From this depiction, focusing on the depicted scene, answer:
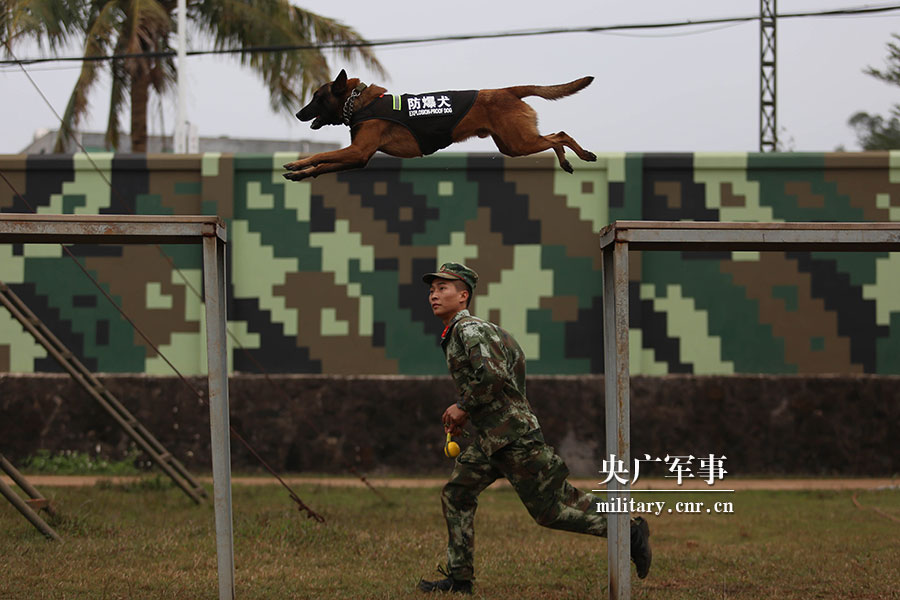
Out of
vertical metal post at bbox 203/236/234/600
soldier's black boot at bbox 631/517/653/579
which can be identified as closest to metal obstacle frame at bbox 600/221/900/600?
soldier's black boot at bbox 631/517/653/579

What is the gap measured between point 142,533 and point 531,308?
6500 mm

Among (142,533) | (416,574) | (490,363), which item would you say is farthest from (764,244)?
(142,533)

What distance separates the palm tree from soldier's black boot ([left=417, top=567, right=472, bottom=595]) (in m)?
11.5

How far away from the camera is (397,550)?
28.3 feet

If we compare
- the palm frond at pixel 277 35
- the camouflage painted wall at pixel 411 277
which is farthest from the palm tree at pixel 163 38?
the camouflage painted wall at pixel 411 277

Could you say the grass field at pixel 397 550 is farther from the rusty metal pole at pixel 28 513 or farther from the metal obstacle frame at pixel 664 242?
the metal obstacle frame at pixel 664 242

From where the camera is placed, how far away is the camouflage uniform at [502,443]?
678cm

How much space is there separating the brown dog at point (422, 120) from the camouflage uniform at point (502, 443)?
1448 mm

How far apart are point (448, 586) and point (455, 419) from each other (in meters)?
1.16

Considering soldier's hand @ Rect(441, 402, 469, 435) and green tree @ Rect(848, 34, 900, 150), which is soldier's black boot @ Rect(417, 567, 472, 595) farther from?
green tree @ Rect(848, 34, 900, 150)

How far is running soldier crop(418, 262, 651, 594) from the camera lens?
6.79m

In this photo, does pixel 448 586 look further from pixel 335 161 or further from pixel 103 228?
pixel 103 228

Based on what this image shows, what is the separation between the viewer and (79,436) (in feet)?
45.1

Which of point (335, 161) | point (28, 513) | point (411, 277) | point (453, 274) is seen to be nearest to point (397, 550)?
point (453, 274)
